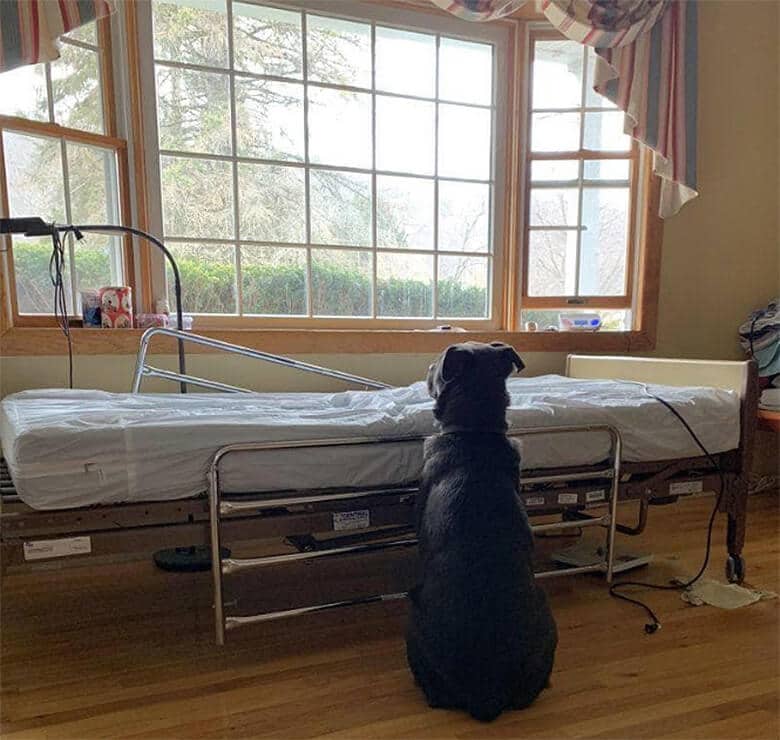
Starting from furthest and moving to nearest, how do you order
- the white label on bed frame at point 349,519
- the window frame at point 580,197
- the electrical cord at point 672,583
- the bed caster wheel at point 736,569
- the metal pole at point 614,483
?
the window frame at point 580,197 < the bed caster wheel at point 736,569 < the electrical cord at point 672,583 < the metal pole at point 614,483 < the white label on bed frame at point 349,519

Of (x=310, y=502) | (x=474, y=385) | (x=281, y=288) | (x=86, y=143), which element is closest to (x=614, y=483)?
(x=474, y=385)

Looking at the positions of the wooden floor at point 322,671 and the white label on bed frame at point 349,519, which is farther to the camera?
the white label on bed frame at point 349,519

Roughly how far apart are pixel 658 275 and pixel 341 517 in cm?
222

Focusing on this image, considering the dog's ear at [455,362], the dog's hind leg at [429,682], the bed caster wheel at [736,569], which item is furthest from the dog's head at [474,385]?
the bed caster wheel at [736,569]

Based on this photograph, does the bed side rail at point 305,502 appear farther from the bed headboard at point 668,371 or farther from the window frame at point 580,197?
the window frame at point 580,197

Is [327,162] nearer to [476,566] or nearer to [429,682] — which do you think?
[476,566]

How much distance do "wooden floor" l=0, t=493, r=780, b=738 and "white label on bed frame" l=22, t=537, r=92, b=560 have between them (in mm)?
351

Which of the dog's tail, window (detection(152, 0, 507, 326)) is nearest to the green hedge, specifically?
window (detection(152, 0, 507, 326))

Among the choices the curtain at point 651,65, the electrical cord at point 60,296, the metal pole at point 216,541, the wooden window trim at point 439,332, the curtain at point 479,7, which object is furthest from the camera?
the curtain at point 651,65

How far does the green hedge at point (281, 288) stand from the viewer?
2.17m

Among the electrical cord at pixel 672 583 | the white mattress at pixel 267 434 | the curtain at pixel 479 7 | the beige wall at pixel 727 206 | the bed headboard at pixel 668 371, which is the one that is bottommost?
the electrical cord at pixel 672 583

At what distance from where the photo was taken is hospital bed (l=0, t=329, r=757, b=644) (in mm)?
1212

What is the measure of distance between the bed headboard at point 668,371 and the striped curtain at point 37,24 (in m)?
2.28

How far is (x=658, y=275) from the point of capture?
2.83 meters
